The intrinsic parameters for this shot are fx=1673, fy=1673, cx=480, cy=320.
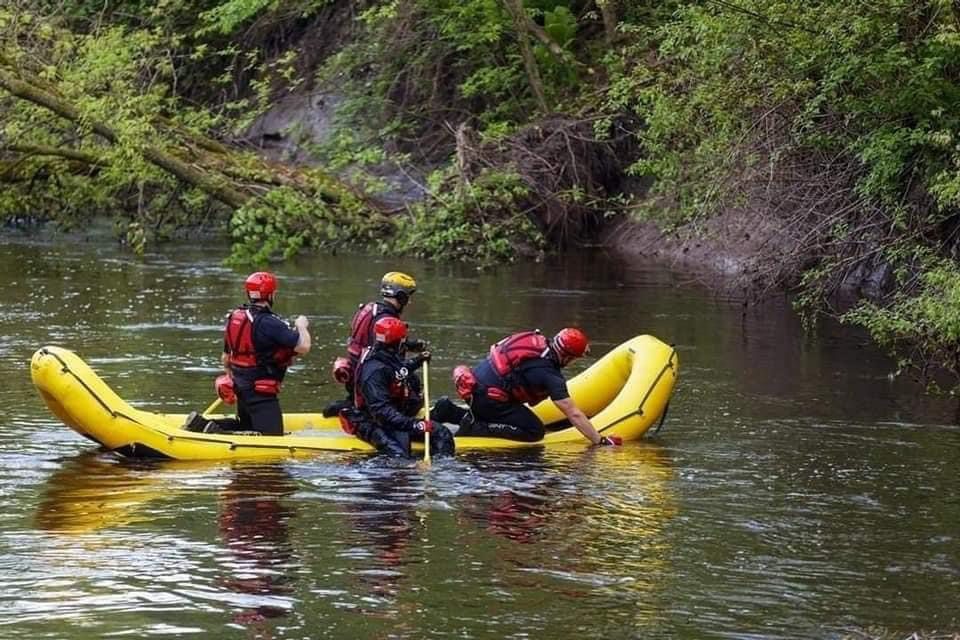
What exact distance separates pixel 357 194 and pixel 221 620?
1547 cm

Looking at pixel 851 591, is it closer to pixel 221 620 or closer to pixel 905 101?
pixel 221 620

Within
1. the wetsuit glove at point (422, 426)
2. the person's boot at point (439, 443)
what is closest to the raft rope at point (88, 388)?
the wetsuit glove at point (422, 426)

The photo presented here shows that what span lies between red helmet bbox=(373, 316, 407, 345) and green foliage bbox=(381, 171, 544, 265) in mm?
9321

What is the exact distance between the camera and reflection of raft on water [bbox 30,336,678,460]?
10289 millimetres

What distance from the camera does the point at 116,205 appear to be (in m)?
24.0

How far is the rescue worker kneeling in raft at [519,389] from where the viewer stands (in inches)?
430

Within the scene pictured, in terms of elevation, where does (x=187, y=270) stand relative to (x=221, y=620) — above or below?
above

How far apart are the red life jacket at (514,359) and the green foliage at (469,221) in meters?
8.86

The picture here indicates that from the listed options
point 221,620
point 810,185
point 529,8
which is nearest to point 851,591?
point 221,620

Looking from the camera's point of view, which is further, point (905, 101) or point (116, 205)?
point (116, 205)

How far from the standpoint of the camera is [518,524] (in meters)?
8.91

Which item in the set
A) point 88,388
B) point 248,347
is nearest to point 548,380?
point 248,347

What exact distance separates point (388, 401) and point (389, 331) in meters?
0.45

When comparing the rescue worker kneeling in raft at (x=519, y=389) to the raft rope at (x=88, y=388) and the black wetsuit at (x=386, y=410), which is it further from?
the raft rope at (x=88, y=388)
